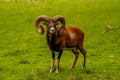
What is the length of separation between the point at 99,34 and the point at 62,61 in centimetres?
915

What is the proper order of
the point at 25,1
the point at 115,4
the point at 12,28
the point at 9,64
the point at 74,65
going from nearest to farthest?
the point at 74,65
the point at 9,64
the point at 12,28
the point at 115,4
the point at 25,1

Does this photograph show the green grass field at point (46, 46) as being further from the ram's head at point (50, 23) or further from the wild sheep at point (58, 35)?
the ram's head at point (50, 23)

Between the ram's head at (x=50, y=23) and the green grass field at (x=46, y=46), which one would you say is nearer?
the ram's head at (x=50, y=23)

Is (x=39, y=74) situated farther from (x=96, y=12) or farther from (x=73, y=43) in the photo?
(x=96, y=12)

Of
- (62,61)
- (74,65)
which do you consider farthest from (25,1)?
(74,65)

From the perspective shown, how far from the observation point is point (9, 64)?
21453 mm

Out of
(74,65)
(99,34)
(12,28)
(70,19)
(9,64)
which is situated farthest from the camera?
(70,19)

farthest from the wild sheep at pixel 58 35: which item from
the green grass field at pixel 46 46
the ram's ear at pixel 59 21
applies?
the green grass field at pixel 46 46

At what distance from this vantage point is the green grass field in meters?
18.4

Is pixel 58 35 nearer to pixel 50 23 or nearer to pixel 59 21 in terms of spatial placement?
pixel 59 21

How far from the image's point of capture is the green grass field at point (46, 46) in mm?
18422

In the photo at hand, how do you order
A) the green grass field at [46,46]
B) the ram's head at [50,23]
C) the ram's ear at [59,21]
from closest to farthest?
the ram's head at [50,23], the ram's ear at [59,21], the green grass field at [46,46]

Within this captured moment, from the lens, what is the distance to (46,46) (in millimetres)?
27297

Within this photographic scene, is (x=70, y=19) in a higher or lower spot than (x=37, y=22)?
lower
